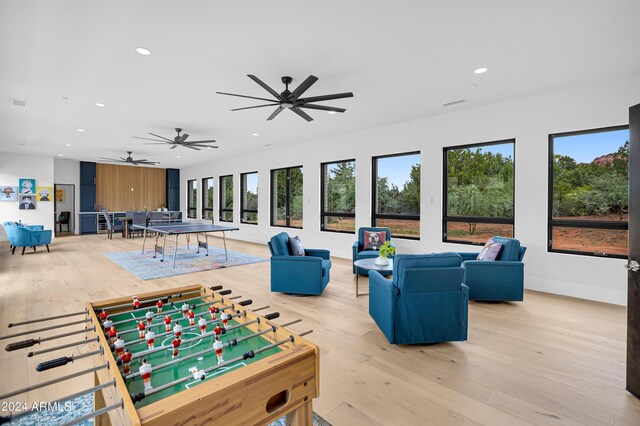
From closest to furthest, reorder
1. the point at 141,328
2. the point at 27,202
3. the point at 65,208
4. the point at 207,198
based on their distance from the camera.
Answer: the point at 141,328, the point at 27,202, the point at 65,208, the point at 207,198

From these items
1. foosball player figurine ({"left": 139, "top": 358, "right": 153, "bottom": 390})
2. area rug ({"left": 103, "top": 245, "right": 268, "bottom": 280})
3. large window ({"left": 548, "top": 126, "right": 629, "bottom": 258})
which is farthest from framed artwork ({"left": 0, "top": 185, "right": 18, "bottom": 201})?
large window ({"left": 548, "top": 126, "right": 629, "bottom": 258})

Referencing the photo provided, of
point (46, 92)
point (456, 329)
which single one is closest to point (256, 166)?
point (46, 92)

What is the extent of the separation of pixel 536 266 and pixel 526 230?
53cm

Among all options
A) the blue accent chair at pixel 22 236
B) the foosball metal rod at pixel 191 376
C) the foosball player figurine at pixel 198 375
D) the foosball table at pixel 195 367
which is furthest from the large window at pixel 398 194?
the blue accent chair at pixel 22 236

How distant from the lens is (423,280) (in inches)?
106

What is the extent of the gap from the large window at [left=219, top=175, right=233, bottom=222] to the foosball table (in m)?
9.28

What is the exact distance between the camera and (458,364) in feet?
8.15

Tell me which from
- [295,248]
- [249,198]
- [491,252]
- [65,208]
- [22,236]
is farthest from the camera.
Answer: [65,208]

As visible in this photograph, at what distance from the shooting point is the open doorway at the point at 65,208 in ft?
37.9

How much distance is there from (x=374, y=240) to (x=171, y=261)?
4.29 metres

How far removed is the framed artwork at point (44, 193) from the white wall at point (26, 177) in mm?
126

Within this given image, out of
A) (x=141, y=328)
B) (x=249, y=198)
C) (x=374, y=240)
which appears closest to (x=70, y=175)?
(x=249, y=198)

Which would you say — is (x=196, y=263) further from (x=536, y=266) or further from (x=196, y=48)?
(x=536, y=266)

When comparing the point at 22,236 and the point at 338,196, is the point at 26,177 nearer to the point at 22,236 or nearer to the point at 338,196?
the point at 22,236
